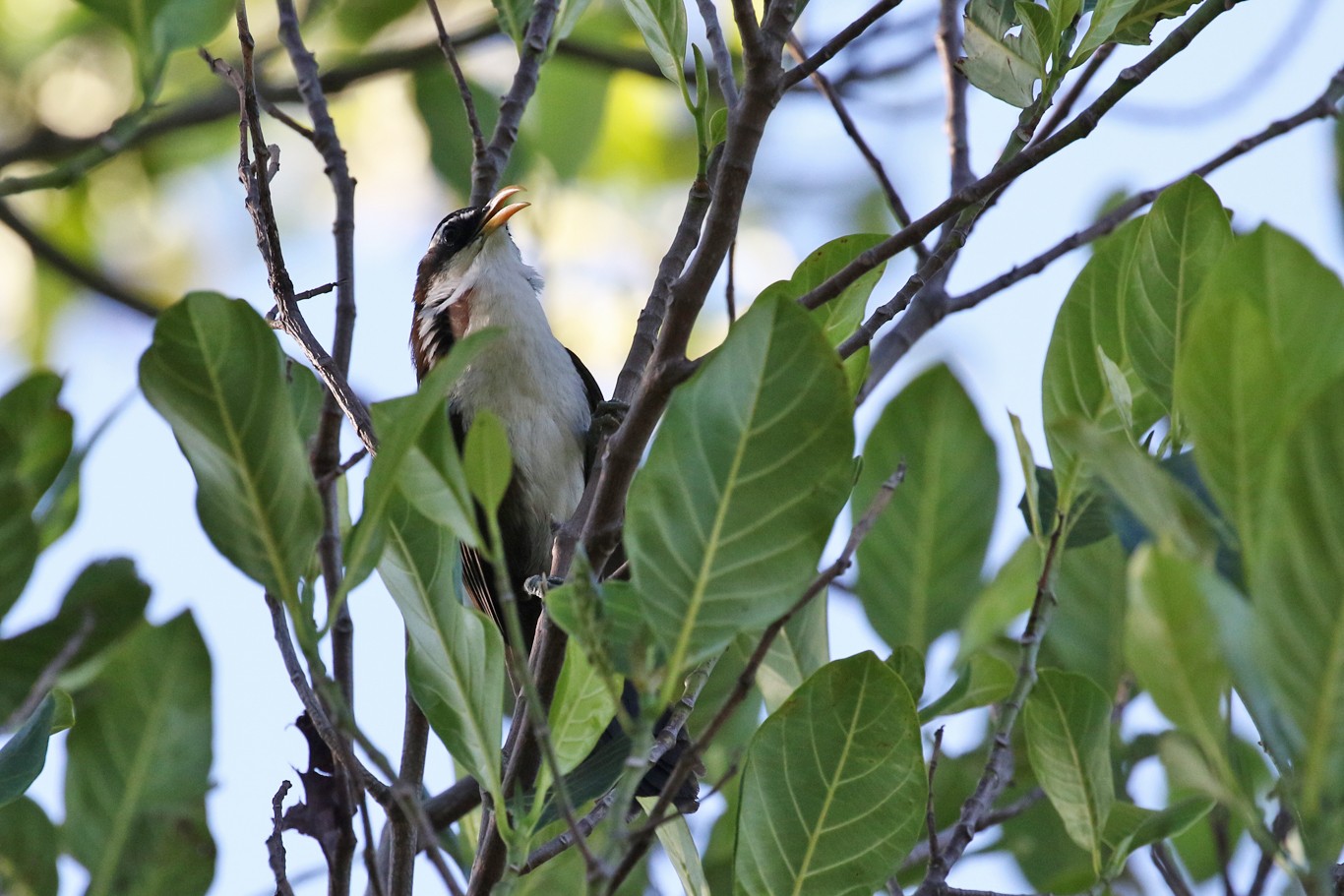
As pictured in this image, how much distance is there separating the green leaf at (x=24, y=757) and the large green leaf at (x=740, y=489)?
3.69 ft

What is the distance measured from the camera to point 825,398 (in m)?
1.57

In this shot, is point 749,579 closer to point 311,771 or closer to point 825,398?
point 825,398

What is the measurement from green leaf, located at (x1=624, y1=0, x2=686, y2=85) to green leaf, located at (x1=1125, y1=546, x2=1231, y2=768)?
142cm

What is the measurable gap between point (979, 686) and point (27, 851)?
1.79 metres

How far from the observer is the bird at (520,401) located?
15.6 ft

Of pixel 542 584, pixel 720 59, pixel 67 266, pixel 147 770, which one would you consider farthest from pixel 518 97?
pixel 67 266

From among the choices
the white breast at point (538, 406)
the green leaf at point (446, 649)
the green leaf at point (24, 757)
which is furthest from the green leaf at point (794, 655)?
the white breast at point (538, 406)

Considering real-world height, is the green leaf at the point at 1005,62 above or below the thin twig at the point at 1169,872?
above

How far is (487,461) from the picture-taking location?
1639 millimetres

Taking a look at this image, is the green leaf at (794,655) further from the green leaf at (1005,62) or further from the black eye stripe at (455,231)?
the black eye stripe at (455,231)

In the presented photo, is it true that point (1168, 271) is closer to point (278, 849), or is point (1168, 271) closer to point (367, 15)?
point (278, 849)

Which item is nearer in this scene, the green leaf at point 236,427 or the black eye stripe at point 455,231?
the green leaf at point 236,427

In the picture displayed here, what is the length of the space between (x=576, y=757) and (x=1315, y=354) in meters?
1.17

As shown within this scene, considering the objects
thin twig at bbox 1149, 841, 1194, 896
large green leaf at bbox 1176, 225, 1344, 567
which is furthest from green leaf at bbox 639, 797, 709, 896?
large green leaf at bbox 1176, 225, 1344, 567
